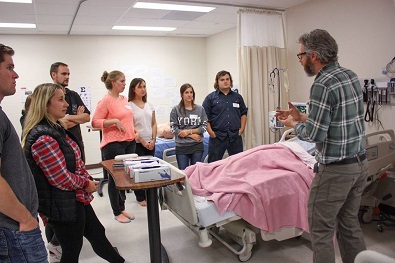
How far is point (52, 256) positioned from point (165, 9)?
305 cm

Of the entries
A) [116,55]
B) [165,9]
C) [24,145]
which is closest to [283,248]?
[24,145]

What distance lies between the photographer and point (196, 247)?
2.80 meters

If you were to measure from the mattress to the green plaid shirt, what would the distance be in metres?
0.84

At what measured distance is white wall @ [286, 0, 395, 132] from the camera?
10.9ft

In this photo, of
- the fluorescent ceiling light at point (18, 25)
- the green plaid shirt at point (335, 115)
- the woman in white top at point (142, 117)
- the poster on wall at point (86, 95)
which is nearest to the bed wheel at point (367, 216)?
the green plaid shirt at point (335, 115)

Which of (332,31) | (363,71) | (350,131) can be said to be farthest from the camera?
(332,31)

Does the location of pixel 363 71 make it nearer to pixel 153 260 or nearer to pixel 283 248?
pixel 283 248

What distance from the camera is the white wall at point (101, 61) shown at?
18.3ft

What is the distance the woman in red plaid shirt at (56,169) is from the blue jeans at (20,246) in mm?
481

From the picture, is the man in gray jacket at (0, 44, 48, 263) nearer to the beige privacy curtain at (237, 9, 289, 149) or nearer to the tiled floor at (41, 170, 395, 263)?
the tiled floor at (41, 170, 395, 263)

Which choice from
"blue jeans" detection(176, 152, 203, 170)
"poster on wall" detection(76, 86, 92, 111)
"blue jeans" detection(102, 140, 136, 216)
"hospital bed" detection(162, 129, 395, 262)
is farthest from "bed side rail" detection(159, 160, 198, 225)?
"poster on wall" detection(76, 86, 92, 111)

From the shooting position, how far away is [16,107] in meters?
5.61

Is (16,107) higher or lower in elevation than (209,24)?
lower

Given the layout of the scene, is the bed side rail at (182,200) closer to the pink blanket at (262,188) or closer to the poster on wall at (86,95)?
the pink blanket at (262,188)
